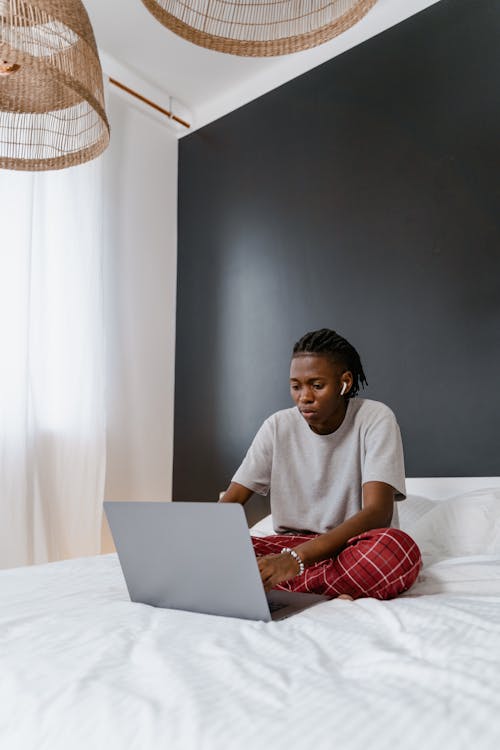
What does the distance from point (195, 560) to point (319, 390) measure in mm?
672

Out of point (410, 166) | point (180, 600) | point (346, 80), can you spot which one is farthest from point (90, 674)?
point (346, 80)

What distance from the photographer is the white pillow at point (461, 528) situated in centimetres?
167

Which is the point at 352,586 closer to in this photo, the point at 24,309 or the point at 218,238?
the point at 24,309

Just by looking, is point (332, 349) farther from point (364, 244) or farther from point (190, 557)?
point (364, 244)

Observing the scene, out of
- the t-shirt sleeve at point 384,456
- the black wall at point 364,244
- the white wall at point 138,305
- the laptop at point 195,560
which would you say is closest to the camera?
the laptop at point 195,560

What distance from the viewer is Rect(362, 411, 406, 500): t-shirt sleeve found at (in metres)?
1.43

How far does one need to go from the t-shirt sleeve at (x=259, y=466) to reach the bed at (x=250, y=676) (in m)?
0.58

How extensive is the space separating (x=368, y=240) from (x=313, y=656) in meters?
2.09

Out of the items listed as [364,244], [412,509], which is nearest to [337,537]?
[412,509]

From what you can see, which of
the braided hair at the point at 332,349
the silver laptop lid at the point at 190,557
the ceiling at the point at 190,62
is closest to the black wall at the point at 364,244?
the ceiling at the point at 190,62

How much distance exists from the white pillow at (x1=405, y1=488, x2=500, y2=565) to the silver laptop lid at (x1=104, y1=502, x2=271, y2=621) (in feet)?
2.36

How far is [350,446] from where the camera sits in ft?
5.21

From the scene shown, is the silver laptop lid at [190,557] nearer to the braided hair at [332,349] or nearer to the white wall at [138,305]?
the braided hair at [332,349]

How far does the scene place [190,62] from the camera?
3113 mm
